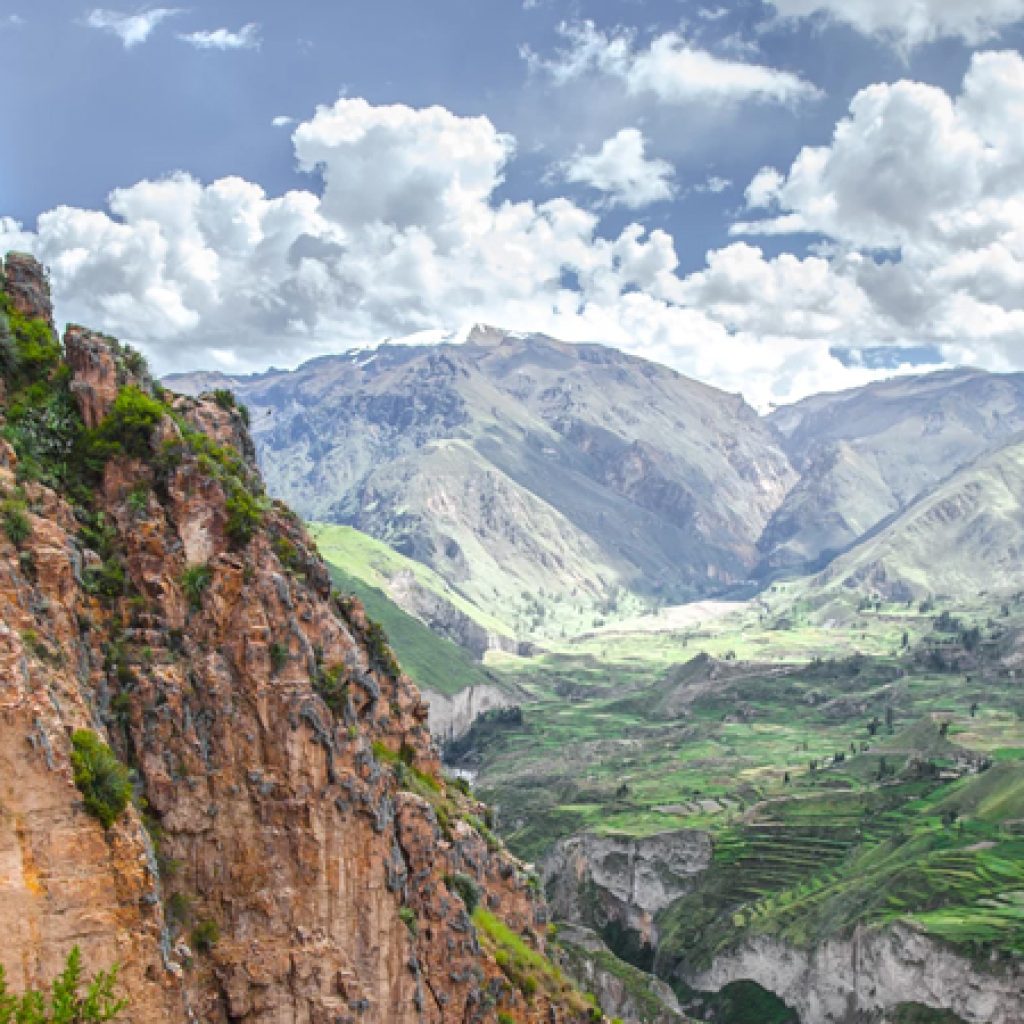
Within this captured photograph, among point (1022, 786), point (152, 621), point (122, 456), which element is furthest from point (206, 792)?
point (1022, 786)

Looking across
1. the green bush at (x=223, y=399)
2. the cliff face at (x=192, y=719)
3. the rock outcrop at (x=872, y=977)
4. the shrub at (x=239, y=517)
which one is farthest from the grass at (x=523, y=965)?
the rock outcrop at (x=872, y=977)

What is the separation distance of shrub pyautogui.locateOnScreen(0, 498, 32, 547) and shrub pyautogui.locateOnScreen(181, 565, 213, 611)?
8161 millimetres

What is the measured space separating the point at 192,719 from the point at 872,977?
136060 millimetres

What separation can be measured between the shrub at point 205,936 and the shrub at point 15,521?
57.2 feet

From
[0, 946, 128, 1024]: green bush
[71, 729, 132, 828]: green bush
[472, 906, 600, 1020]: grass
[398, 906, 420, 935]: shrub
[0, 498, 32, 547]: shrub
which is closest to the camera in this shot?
[0, 946, 128, 1024]: green bush

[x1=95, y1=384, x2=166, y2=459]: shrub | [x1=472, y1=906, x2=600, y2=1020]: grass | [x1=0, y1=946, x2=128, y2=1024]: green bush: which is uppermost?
[x1=95, y1=384, x2=166, y2=459]: shrub

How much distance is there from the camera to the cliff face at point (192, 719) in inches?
1362

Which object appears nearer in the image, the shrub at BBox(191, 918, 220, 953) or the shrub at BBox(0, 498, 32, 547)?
the shrub at BBox(0, 498, 32, 547)

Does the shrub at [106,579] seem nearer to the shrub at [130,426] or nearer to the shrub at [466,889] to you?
the shrub at [130,426]

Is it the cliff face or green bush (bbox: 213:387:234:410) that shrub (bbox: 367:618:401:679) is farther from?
green bush (bbox: 213:387:234:410)

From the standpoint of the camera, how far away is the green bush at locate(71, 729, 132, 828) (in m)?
33.5

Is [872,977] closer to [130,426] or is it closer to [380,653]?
[380,653]

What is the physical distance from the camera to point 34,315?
50500 mm

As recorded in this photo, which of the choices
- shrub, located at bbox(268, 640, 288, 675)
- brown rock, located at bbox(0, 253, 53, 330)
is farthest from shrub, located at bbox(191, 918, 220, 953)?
brown rock, located at bbox(0, 253, 53, 330)
